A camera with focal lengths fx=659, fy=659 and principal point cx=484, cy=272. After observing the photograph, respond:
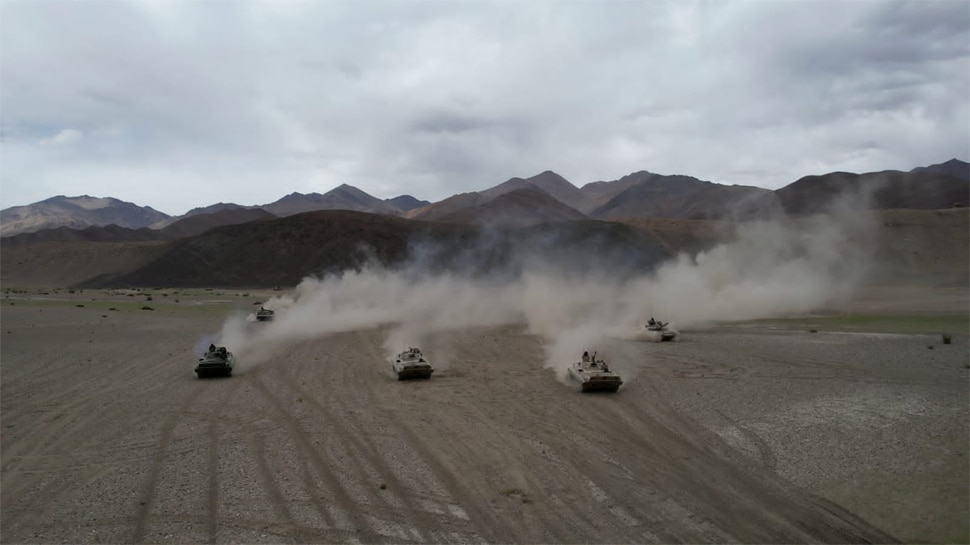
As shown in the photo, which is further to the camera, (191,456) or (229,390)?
(229,390)

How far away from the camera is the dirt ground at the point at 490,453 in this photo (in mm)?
→ 9547

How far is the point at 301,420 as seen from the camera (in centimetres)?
1549

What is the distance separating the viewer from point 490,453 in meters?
12.7

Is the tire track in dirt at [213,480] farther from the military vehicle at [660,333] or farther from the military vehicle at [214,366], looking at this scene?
the military vehicle at [660,333]

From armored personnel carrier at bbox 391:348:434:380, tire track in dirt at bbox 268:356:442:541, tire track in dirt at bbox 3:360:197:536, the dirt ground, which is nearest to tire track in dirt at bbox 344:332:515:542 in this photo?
the dirt ground

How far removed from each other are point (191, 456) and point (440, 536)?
21.3 ft

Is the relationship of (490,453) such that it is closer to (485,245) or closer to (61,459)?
(61,459)

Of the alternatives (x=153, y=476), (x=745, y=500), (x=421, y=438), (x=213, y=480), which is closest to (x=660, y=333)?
(x=421, y=438)

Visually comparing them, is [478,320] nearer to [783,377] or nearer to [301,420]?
[783,377]

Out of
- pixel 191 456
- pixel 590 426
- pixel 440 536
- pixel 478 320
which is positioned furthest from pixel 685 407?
pixel 478 320

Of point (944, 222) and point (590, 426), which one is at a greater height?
point (944, 222)

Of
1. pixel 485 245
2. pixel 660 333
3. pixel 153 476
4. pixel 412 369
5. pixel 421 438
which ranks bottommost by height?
Answer: pixel 660 333

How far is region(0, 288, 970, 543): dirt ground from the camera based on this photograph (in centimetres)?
955

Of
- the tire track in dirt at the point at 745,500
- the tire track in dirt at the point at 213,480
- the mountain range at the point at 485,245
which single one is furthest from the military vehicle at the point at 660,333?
the mountain range at the point at 485,245
